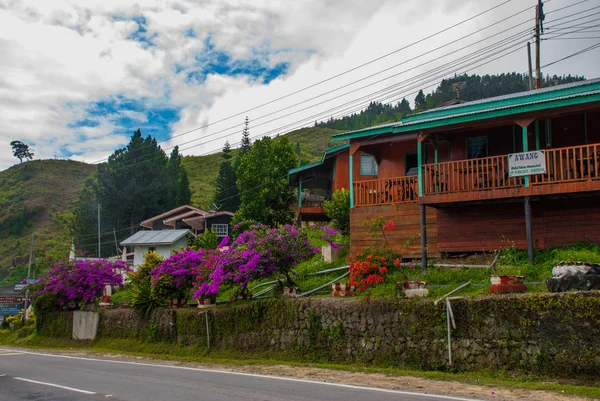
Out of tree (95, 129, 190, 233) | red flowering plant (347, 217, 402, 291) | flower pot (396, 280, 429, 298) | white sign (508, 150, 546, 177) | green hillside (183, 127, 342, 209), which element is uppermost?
green hillside (183, 127, 342, 209)

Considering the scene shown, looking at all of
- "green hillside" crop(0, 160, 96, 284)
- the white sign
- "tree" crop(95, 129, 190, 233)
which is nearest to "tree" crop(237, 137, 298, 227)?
"tree" crop(95, 129, 190, 233)

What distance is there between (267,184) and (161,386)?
27.9 m

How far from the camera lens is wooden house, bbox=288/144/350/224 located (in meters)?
30.8

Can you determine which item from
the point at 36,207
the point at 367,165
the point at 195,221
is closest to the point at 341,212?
the point at 367,165

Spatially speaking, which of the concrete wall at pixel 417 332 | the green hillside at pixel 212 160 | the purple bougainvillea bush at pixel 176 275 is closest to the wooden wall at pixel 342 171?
the purple bougainvillea bush at pixel 176 275

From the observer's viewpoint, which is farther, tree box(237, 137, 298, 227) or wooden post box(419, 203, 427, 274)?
tree box(237, 137, 298, 227)

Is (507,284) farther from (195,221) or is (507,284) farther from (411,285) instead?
(195,221)

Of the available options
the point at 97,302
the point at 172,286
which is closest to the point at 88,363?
the point at 172,286

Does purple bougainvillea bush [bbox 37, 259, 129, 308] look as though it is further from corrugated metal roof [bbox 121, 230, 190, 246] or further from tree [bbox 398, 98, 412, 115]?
tree [bbox 398, 98, 412, 115]

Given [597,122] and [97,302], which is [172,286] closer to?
[97,302]

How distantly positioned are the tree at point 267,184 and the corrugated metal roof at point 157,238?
6.12 metres

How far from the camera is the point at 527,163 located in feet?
54.3

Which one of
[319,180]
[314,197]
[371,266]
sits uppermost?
[319,180]

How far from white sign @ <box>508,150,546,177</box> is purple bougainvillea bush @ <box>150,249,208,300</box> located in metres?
12.5
